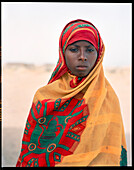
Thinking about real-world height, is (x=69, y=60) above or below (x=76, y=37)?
below

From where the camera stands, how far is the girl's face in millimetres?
1776

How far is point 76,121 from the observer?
5.81 feet

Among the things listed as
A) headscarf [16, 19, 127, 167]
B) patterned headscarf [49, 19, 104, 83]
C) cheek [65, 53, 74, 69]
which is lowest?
headscarf [16, 19, 127, 167]

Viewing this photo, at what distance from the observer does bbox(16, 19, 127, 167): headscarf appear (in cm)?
173

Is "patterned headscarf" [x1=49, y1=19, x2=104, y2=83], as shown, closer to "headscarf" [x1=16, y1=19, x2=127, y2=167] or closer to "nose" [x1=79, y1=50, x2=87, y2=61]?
"headscarf" [x1=16, y1=19, x2=127, y2=167]

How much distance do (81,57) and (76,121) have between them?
46cm

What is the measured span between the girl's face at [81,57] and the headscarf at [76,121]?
0.04m

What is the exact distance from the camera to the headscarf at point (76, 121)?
173 cm

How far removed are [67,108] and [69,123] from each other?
0.12 metres

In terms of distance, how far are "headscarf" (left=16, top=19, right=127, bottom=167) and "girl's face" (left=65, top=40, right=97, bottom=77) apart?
4cm

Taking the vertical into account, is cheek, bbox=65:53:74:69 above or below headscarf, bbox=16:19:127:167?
above

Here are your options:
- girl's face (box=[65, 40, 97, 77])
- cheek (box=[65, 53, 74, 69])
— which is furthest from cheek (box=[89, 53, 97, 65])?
cheek (box=[65, 53, 74, 69])

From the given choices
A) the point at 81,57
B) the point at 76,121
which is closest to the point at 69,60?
the point at 81,57

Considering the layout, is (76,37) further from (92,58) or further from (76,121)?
(76,121)
